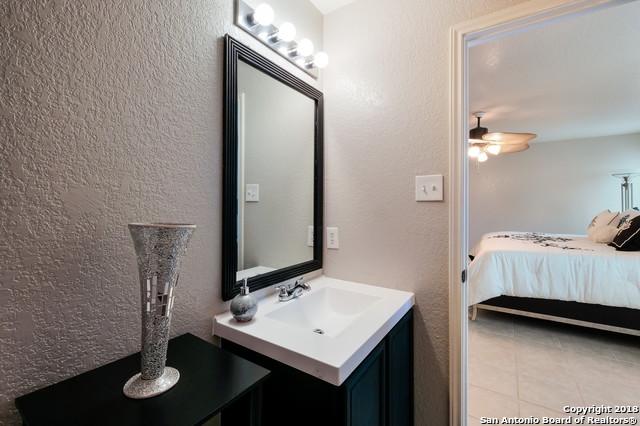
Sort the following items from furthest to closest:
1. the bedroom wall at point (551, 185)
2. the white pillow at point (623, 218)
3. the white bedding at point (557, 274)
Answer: the bedroom wall at point (551, 185), the white pillow at point (623, 218), the white bedding at point (557, 274)

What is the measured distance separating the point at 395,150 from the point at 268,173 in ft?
2.04

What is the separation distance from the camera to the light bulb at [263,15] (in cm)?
108

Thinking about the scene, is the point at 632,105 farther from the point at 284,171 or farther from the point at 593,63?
the point at 284,171

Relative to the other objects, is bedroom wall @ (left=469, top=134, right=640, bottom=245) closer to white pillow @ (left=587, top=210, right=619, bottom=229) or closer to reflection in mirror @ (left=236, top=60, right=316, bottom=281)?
white pillow @ (left=587, top=210, right=619, bottom=229)

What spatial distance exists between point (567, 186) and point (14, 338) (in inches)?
252

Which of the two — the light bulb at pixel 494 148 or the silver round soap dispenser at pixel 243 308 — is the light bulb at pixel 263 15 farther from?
the light bulb at pixel 494 148

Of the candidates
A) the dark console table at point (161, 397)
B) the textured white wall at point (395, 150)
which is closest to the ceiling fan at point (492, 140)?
the textured white wall at point (395, 150)

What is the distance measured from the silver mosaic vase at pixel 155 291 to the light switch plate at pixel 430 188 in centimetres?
99

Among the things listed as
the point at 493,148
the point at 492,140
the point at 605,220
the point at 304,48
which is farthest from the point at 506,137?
the point at 304,48

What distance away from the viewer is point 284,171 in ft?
4.64

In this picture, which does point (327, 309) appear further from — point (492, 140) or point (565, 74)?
point (492, 140)

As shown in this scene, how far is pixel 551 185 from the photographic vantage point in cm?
480

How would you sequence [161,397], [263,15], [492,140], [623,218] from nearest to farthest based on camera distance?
1. [161,397]
2. [263,15]
3. [623,218]
4. [492,140]

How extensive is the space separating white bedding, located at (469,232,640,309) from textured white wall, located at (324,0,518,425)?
1.73 metres
